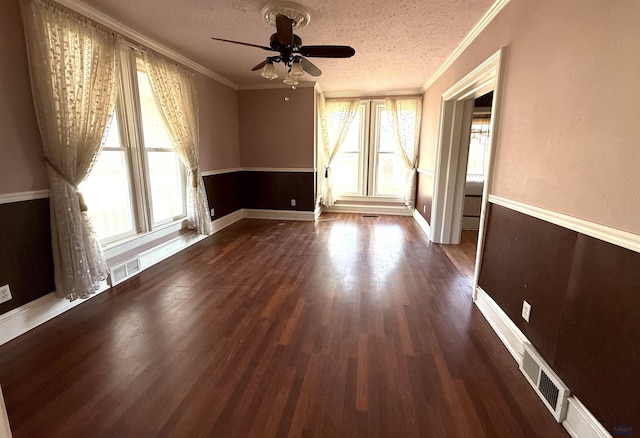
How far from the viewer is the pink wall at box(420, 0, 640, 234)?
3.93 ft

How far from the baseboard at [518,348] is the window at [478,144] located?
3076 millimetres

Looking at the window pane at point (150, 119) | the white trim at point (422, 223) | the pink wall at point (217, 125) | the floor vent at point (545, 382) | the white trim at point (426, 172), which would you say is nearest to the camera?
the floor vent at point (545, 382)

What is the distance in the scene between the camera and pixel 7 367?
70.9 inches

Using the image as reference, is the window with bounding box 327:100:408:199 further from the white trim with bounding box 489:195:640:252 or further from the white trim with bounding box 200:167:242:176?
the white trim with bounding box 489:195:640:252

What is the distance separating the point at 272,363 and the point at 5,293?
6.43ft

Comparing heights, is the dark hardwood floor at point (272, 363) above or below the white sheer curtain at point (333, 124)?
below

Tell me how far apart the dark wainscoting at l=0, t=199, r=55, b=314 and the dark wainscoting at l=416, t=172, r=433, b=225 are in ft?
15.2

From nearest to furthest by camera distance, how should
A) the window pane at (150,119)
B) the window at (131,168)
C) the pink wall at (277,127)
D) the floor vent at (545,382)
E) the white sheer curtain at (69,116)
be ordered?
the floor vent at (545,382), the white sheer curtain at (69,116), the window at (131,168), the window pane at (150,119), the pink wall at (277,127)

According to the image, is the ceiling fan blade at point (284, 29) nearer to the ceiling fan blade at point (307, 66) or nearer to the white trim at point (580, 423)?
the ceiling fan blade at point (307, 66)

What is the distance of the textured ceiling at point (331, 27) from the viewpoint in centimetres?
247

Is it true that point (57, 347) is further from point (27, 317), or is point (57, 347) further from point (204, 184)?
point (204, 184)

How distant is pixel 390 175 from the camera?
6.34 m

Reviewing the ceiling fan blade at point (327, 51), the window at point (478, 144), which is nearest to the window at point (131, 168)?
the ceiling fan blade at point (327, 51)

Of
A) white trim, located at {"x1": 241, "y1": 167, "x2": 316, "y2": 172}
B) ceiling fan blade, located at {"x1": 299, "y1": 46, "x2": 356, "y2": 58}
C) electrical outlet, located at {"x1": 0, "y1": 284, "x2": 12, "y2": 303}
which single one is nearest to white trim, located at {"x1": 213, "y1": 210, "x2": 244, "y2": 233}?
white trim, located at {"x1": 241, "y1": 167, "x2": 316, "y2": 172}
